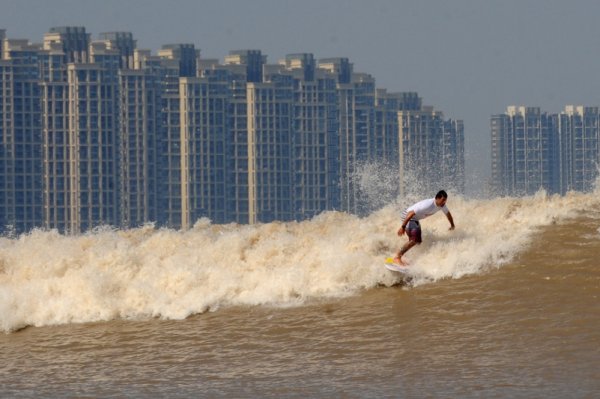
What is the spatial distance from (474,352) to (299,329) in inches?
109

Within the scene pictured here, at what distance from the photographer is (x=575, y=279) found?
17.9 m

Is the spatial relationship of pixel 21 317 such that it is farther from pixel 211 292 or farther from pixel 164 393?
pixel 164 393

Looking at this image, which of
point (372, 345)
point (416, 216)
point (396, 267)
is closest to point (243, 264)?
point (396, 267)

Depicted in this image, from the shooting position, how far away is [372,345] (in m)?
16.2

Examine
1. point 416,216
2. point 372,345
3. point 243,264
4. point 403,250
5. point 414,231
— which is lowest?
point 372,345

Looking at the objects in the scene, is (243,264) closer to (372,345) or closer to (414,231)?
(414,231)

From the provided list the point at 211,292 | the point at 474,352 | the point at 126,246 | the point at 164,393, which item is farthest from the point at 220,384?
the point at 126,246

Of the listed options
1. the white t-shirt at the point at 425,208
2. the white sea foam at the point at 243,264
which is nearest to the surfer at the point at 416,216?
the white t-shirt at the point at 425,208

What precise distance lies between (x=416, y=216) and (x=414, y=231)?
237 mm

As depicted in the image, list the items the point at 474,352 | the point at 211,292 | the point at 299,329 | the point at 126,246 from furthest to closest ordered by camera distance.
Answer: the point at 126,246 → the point at 211,292 → the point at 299,329 → the point at 474,352

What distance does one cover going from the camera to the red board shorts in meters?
19.0

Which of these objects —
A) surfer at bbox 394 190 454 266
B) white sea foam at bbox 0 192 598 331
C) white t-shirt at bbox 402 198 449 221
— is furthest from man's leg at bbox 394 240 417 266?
white t-shirt at bbox 402 198 449 221

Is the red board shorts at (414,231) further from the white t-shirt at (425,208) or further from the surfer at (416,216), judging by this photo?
the white t-shirt at (425,208)

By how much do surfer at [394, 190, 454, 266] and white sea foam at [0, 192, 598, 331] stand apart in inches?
13.6
